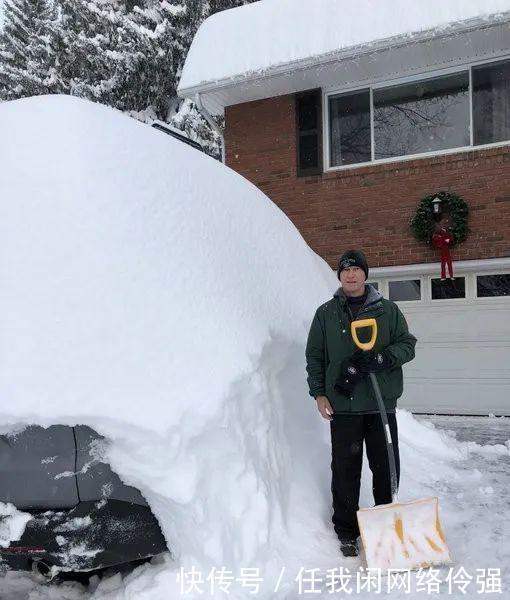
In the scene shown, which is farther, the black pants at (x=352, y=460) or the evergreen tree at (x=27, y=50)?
the evergreen tree at (x=27, y=50)

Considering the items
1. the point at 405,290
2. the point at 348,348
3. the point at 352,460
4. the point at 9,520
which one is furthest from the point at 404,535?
the point at 405,290

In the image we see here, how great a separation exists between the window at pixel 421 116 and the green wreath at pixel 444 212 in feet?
2.64

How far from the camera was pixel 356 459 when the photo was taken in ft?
10.3

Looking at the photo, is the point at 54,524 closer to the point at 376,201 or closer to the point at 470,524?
the point at 470,524

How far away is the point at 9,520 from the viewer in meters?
2.23

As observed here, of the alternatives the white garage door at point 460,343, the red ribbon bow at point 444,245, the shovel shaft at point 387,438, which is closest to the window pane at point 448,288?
the white garage door at point 460,343

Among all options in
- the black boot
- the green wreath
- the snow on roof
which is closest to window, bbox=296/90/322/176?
the snow on roof

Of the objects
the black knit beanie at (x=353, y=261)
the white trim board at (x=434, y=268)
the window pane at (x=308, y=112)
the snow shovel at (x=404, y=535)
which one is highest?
the window pane at (x=308, y=112)

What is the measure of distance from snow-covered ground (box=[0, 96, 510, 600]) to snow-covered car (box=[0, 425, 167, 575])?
0.07 meters

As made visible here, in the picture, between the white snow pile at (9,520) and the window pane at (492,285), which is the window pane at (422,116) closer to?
the window pane at (492,285)

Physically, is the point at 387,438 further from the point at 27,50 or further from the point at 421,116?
the point at 27,50

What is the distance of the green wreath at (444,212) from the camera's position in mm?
7371

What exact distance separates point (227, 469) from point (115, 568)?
0.77 metres

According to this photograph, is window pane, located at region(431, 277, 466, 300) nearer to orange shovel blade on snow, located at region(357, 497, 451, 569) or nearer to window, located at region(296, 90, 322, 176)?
window, located at region(296, 90, 322, 176)
